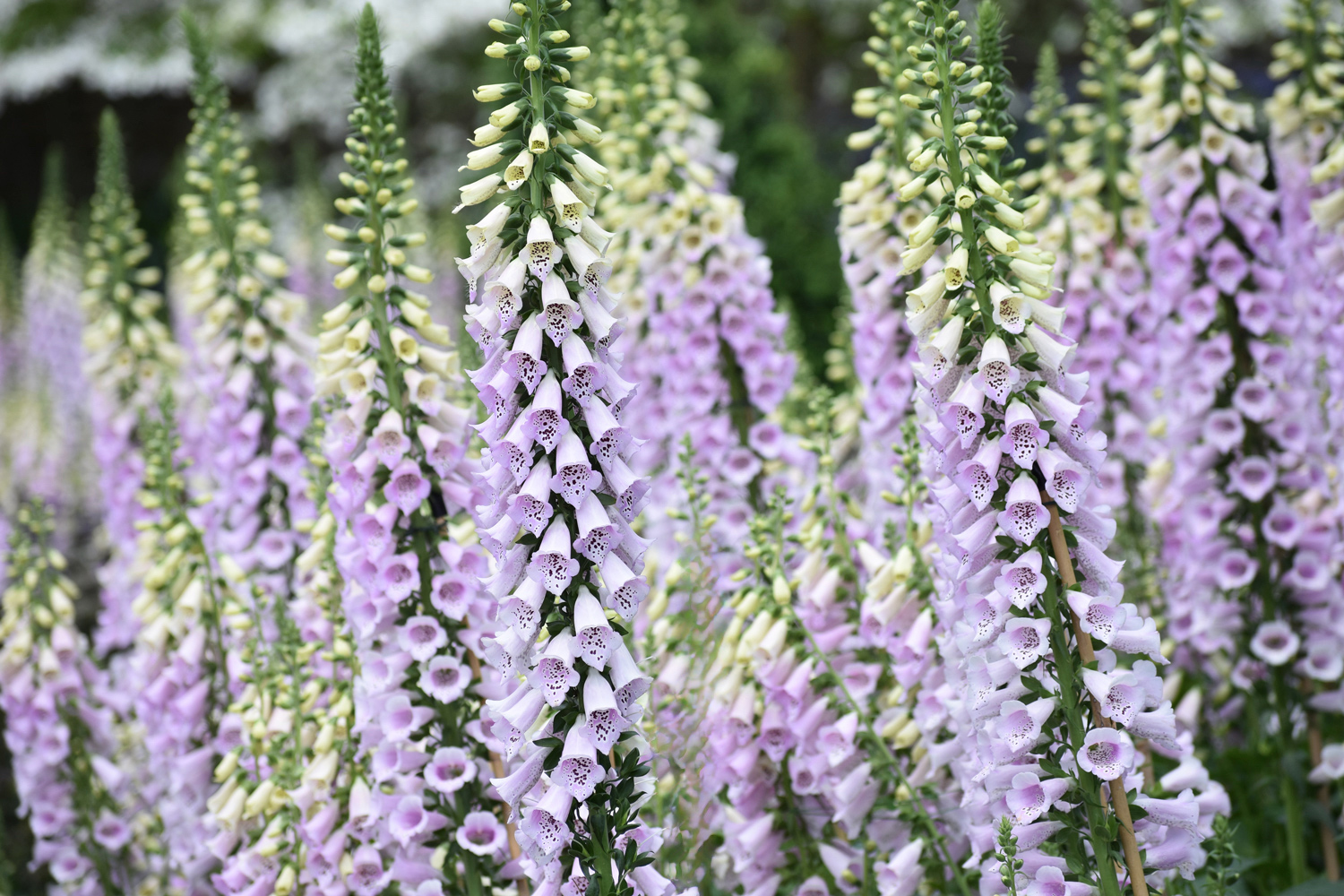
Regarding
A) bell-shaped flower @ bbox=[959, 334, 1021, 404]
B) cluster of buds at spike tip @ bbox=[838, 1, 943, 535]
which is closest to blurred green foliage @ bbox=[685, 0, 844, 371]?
cluster of buds at spike tip @ bbox=[838, 1, 943, 535]

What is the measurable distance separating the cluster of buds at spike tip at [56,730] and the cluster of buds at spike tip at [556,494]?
2.89 m

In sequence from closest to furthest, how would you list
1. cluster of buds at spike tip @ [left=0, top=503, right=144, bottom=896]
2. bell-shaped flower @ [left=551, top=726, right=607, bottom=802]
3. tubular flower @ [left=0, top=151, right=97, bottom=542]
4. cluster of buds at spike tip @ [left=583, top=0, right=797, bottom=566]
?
bell-shaped flower @ [left=551, top=726, right=607, bottom=802], cluster of buds at spike tip @ [left=0, top=503, right=144, bottom=896], cluster of buds at spike tip @ [left=583, top=0, right=797, bottom=566], tubular flower @ [left=0, top=151, right=97, bottom=542]

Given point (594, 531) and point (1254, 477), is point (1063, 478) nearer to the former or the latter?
point (594, 531)

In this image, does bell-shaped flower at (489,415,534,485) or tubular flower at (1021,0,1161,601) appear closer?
bell-shaped flower at (489,415,534,485)

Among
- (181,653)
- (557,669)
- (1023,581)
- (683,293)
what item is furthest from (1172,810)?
(181,653)

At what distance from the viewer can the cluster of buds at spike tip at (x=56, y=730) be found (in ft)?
17.2

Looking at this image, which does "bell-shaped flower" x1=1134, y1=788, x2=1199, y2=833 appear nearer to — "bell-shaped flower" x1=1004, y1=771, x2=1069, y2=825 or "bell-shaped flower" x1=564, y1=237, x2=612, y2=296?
"bell-shaped flower" x1=1004, y1=771, x2=1069, y2=825

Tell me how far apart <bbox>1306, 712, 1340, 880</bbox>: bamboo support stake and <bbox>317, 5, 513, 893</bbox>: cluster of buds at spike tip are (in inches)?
132

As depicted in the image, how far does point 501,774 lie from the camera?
396 centimetres

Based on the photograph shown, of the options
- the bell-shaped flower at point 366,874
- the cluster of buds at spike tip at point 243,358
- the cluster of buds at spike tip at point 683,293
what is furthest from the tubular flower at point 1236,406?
the cluster of buds at spike tip at point 243,358

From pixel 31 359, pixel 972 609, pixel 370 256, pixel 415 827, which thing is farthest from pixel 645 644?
pixel 31 359

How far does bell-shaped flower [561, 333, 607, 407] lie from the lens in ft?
10.3

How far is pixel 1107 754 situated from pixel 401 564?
7.03 ft

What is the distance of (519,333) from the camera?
10.3 ft
